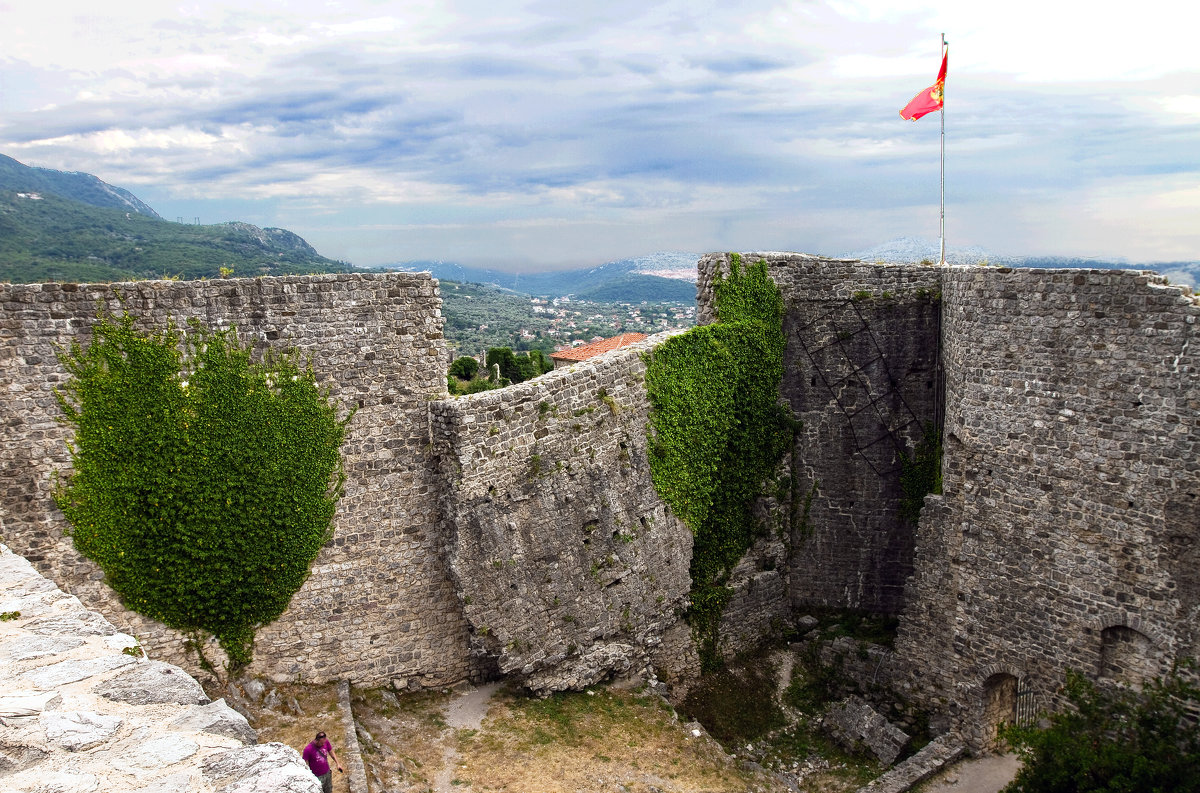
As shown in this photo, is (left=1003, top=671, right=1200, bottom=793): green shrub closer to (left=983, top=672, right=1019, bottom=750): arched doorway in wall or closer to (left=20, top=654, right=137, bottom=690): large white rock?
(left=983, top=672, right=1019, bottom=750): arched doorway in wall

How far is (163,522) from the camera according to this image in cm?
1052

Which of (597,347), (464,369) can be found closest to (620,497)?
(597,347)

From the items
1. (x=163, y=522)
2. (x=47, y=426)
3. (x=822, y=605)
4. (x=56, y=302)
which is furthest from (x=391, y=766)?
(x=822, y=605)

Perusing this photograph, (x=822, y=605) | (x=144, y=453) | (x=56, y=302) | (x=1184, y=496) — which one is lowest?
(x=822, y=605)

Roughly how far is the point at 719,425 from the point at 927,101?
8.15 m

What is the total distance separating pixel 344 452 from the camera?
1165cm

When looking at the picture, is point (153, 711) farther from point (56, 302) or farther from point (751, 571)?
point (751, 571)

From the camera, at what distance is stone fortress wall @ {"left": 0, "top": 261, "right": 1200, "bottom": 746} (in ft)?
34.3

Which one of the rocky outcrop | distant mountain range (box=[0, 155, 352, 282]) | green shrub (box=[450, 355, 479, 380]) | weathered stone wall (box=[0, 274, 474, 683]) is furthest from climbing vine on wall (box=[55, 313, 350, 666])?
distant mountain range (box=[0, 155, 352, 282])

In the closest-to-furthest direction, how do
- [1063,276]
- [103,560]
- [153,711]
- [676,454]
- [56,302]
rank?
[153,711] → [56,302] → [103,560] → [1063,276] → [676,454]

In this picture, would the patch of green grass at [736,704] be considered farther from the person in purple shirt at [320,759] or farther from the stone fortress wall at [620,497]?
the person in purple shirt at [320,759]

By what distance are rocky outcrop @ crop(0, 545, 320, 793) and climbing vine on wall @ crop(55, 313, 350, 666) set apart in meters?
5.20

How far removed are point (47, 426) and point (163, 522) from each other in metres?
1.89

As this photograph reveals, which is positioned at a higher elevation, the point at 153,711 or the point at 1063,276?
the point at 1063,276
